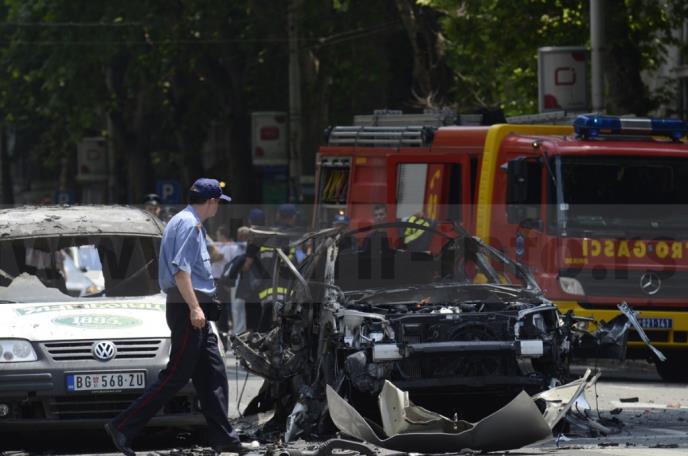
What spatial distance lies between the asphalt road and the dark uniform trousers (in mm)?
299

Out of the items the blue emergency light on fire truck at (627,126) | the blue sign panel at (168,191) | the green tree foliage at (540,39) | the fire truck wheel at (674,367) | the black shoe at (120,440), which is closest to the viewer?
the black shoe at (120,440)

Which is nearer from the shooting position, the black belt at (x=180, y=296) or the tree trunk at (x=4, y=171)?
the black belt at (x=180, y=296)

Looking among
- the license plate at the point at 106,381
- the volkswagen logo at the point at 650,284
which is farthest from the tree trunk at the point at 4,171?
the license plate at the point at 106,381

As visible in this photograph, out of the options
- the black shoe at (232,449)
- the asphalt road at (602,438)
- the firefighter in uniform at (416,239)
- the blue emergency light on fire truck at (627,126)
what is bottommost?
the asphalt road at (602,438)

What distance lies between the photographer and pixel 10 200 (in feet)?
203

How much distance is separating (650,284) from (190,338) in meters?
7.39

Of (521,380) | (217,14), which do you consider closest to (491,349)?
(521,380)

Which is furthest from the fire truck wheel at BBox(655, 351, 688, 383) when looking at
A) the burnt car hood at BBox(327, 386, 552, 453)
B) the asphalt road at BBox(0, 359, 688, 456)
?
the burnt car hood at BBox(327, 386, 552, 453)

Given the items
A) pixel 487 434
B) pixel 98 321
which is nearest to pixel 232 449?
pixel 98 321

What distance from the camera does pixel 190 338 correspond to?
32.1 feet

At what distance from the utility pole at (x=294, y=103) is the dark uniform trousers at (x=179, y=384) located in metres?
22.2

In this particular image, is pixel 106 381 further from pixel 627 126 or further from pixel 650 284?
pixel 627 126

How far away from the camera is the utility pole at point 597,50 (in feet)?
69.9

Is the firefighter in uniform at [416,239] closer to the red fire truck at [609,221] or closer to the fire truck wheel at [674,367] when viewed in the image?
the red fire truck at [609,221]
